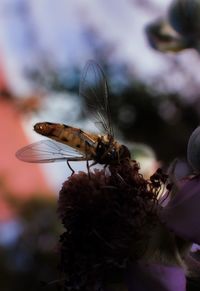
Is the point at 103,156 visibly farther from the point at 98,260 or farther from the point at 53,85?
the point at 53,85

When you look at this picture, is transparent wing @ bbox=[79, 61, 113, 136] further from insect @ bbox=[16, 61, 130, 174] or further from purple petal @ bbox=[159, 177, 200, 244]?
purple petal @ bbox=[159, 177, 200, 244]

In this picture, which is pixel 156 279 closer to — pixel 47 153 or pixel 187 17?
pixel 47 153

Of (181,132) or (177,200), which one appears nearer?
(177,200)

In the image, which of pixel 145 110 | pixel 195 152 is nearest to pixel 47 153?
pixel 195 152

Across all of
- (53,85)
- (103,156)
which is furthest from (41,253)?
(103,156)

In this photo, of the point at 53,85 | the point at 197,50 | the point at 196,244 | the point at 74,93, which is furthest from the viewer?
the point at 53,85

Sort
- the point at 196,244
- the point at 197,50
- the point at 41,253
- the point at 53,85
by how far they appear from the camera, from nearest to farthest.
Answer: the point at 196,244 < the point at 197,50 < the point at 53,85 < the point at 41,253

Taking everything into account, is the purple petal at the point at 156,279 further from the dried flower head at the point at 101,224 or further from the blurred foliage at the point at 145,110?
the blurred foliage at the point at 145,110
